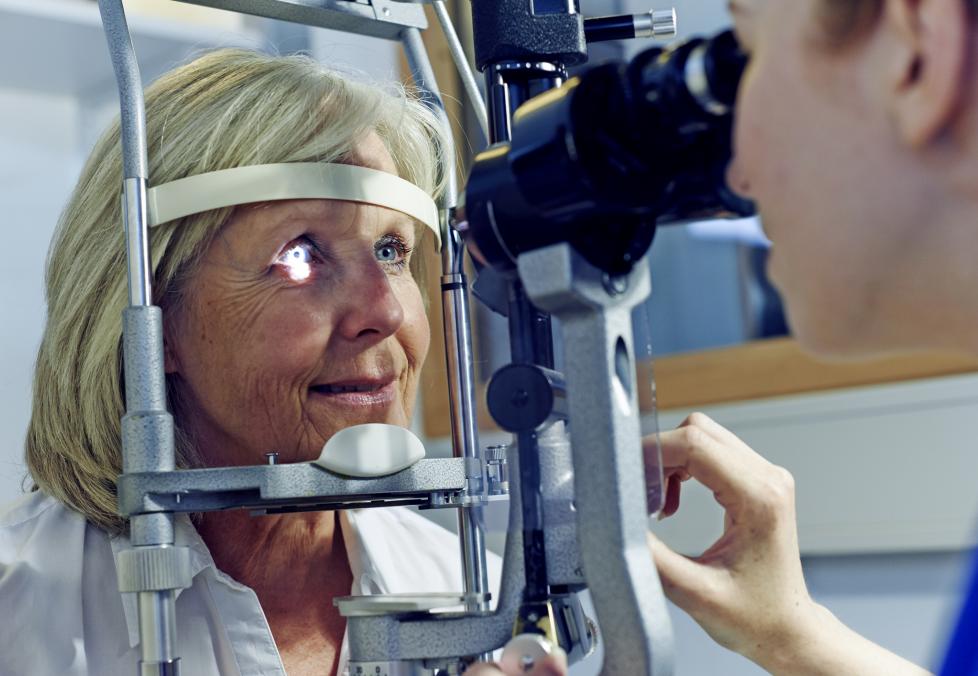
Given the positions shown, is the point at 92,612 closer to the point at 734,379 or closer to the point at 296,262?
the point at 296,262

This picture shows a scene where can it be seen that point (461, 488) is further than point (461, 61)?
No

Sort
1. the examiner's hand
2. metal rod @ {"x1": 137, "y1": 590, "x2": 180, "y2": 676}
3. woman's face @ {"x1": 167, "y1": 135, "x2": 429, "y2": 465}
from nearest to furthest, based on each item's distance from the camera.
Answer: metal rod @ {"x1": 137, "y1": 590, "x2": 180, "y2": 676} → the examiner's hand → woman's face @ {"x1": 167, "y1": 135, "x2": 429, "y2": 465}

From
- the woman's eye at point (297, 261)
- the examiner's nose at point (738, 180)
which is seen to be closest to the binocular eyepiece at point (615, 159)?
the examiner's nose at point (738, 180)

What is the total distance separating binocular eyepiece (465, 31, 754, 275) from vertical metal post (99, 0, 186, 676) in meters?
0.27

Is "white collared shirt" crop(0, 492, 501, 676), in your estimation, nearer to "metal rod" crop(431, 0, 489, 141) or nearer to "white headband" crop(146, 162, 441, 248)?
"white headband" crop(146, 162, 441, 248)

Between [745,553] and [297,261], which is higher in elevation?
[297,261]

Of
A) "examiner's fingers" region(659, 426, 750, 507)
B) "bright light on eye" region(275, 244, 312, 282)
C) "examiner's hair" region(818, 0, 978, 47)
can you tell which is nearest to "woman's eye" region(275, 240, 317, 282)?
"bright light on eye" region(275, 244, 312, 282)

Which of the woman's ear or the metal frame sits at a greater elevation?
the woman's ear

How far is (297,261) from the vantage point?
101 cm

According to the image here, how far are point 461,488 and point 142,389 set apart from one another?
0.84 feet

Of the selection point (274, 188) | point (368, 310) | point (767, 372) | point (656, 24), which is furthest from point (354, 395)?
point (767, 372)

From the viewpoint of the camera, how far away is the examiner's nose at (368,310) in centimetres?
100

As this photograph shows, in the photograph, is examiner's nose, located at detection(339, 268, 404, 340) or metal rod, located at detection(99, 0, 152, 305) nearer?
metal rod, located at detection(99, 0, 152, 305)

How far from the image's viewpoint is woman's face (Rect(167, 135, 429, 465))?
3.28 ft
